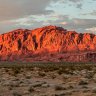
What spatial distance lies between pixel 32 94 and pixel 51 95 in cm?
171

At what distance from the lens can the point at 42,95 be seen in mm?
18516

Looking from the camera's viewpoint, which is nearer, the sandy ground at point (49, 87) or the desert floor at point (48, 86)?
the sandy ground at point (49, 87)

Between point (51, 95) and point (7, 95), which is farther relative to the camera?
point (7, 95)

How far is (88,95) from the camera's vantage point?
53.4 ft

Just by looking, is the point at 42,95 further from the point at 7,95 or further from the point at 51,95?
the point at 7,95

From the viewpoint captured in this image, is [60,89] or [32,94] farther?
[60,89]

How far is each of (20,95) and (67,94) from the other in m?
2.76

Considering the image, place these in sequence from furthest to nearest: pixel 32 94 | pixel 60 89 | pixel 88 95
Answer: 1. pixel 60 89
2. pixel 32 94
3. pixel 88 95

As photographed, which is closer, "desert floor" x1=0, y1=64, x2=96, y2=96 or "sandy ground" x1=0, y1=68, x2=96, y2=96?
"sandy ground" x1=0, y1=68, x2=96, y2=96

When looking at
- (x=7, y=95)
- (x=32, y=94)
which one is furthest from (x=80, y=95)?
(x=7, y=95)

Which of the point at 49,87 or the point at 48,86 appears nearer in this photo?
the point at 49,87

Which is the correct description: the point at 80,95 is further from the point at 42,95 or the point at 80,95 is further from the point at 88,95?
the point at 42,95

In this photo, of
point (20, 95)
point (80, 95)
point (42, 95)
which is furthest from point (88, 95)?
point (20, 95)

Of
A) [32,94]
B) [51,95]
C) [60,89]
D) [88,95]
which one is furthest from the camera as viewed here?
[60,89]
